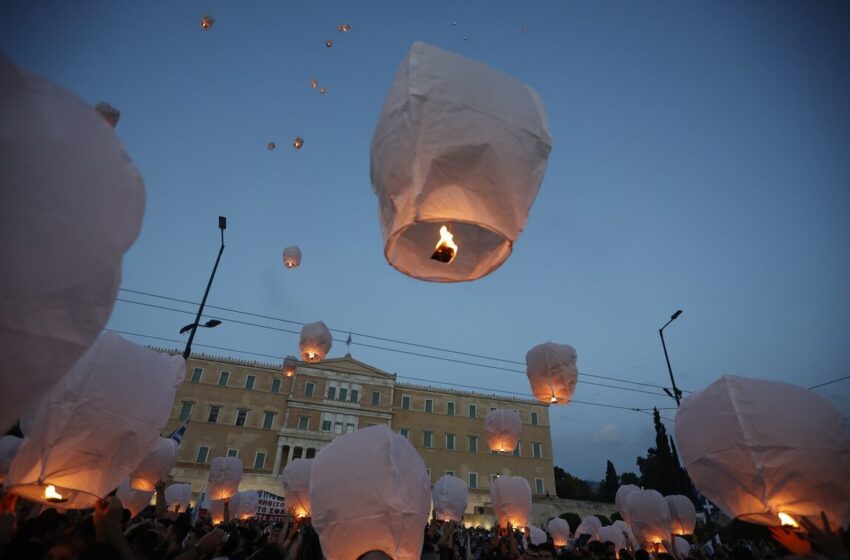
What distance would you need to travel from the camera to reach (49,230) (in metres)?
1.27

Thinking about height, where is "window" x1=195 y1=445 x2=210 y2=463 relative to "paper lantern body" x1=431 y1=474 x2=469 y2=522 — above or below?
above

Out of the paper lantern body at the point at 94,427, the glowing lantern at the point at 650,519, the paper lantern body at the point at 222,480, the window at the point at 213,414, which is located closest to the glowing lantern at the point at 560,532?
the glowing lantern at the point at 650,519

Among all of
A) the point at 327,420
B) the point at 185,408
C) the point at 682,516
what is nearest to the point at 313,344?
the point at 682,516

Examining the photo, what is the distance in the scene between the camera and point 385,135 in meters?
2.05

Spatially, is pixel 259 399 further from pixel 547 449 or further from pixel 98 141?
pixel 98 141

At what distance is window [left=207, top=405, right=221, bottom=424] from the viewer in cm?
4006

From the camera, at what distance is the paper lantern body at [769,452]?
286cm

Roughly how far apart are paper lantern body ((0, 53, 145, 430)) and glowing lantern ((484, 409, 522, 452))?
9.97 m

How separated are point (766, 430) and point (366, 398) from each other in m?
44.6

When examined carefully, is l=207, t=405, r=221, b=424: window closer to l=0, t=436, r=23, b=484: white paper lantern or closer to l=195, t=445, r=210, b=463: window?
l=195, t=445, r=210, b=463: window

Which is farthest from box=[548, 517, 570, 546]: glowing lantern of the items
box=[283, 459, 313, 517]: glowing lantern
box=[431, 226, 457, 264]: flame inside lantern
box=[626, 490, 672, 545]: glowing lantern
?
box=[431, 226, 457, 264]: flame inside lantern

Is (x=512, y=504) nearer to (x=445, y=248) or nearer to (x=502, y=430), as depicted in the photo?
(x=502, y=430)

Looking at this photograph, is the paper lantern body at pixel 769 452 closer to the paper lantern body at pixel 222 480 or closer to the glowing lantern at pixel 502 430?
the glowing lantern at pixel 502 430

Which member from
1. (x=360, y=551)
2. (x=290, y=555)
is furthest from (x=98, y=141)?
(x=290, y=555)
